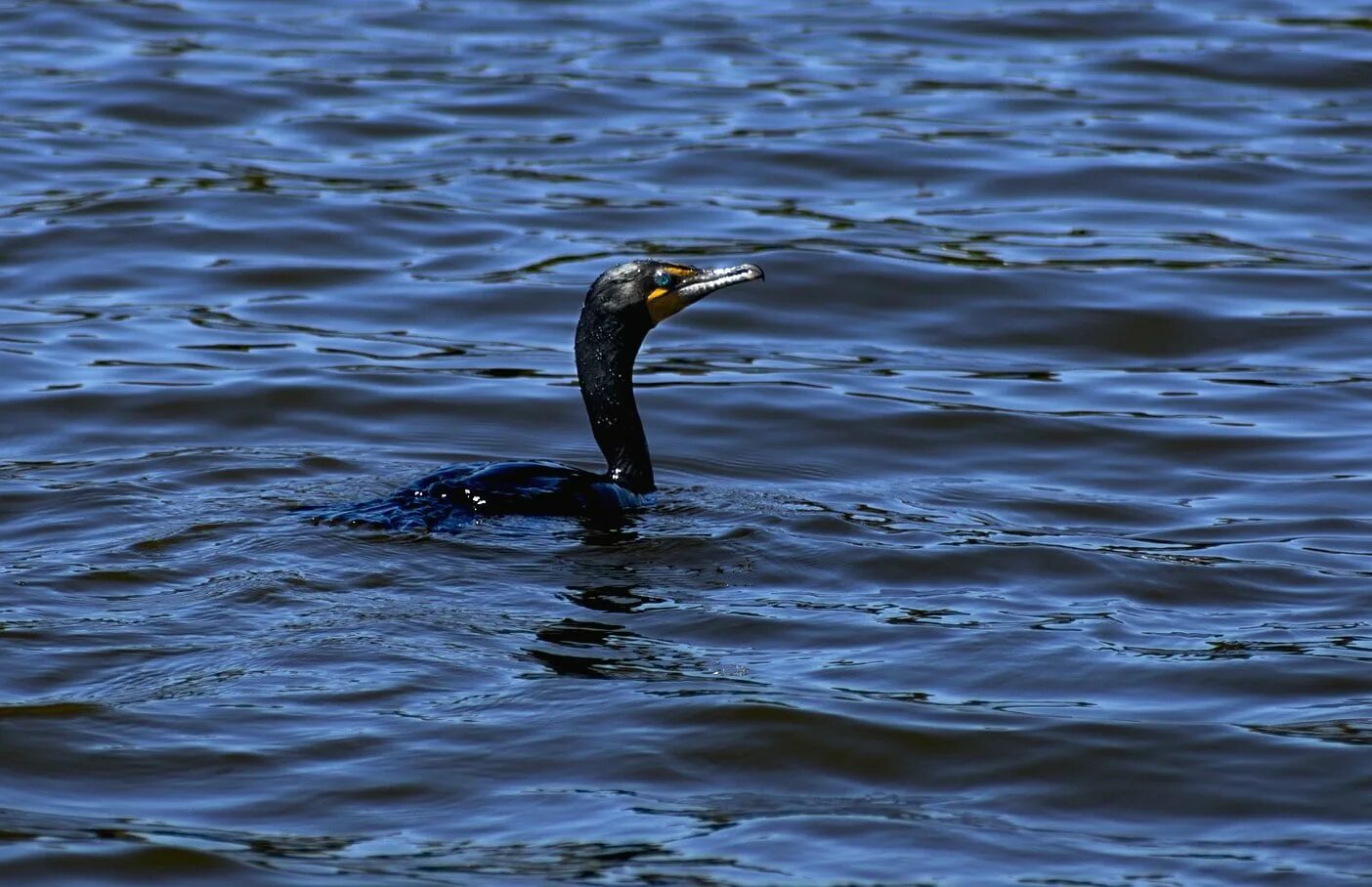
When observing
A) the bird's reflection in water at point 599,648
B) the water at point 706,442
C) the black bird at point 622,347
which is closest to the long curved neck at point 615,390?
the black bird at point 622,347

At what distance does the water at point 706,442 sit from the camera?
18.9 ft

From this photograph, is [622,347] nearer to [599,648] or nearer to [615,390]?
[615,390]

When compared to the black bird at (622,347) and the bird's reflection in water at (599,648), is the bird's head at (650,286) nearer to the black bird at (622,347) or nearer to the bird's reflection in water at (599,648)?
the black bird at (622,347)

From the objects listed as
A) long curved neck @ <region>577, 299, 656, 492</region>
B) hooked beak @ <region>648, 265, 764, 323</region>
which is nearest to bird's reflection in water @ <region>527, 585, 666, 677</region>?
long curved neck @ <region>577, 299, 656, 492</region>

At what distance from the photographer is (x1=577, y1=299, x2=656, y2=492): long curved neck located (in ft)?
29.8

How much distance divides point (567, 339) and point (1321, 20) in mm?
10081

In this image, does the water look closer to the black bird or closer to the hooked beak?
the black bird

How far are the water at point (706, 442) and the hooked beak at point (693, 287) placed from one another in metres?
0.82

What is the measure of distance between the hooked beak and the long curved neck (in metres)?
0.11

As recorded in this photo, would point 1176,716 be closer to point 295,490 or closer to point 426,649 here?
point 426,649

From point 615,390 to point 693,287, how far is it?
55cm

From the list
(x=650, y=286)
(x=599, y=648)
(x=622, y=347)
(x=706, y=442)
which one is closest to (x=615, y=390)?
(x=622, y=347)

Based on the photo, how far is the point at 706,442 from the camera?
10219 millimetres

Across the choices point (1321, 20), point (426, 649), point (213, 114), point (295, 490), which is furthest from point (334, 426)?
point (1321, 20)
